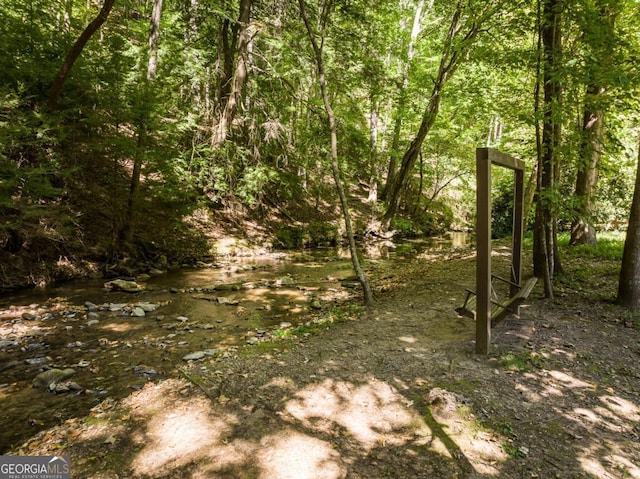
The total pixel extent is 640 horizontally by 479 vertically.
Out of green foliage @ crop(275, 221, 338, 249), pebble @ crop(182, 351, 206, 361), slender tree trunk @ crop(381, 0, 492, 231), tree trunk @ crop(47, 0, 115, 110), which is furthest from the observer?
green foliage @ crop(275, 221, 338, 249)

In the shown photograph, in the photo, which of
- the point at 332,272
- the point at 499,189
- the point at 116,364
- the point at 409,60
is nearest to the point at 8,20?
the point at 116,364

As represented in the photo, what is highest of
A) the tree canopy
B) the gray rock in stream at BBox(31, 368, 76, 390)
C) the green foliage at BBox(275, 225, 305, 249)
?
the tree canopy

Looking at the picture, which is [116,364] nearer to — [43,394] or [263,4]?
[43,394]

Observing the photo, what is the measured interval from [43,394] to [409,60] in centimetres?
1719

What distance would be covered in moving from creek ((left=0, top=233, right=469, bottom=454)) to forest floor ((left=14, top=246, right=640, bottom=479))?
64 centimetres

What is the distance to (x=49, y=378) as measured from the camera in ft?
16.0

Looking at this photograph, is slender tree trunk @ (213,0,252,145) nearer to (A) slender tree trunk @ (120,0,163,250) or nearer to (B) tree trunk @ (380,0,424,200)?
(A) slender tree trunk @ (120,0,163,250)

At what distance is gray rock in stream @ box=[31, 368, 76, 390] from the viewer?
4.81 meters

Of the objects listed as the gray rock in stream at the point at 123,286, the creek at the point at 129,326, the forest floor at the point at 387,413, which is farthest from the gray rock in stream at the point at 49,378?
the gray rock in stream at the point at 123,286

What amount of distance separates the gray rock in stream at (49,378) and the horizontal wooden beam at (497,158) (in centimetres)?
615

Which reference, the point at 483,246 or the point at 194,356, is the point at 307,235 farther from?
the point at 483,246

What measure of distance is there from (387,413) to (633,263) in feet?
19.1

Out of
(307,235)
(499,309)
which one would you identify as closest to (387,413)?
(499,309)

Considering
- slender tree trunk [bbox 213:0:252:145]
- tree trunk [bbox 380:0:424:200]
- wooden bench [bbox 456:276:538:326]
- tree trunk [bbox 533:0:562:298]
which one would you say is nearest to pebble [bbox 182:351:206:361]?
wooden bench [bbox 456:276:538:326]
